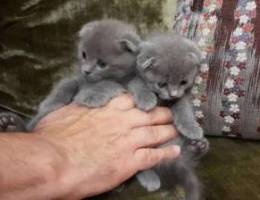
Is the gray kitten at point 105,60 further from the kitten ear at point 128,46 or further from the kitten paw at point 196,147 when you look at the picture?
the kitten paw at point 196,147

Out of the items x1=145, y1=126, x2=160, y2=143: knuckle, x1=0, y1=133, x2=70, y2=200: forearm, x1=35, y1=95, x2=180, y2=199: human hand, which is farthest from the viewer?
x1=145, y1=126, x2=160, y2=143: knuckle

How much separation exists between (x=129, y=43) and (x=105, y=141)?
0.22m

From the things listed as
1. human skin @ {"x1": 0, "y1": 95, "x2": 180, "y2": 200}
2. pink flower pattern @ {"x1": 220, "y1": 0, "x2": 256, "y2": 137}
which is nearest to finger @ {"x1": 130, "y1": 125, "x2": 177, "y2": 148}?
human skin @ {"x1": 0, "y1": 95, "x2": 180, "y2": 200}

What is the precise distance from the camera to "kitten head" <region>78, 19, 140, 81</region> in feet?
3.89

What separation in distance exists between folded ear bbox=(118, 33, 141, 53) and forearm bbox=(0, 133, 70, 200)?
27 centimetres

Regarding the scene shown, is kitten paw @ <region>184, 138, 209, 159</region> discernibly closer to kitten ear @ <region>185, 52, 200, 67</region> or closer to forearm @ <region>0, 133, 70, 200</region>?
kitten ear @ <region>185, 52, 200, 67</region>

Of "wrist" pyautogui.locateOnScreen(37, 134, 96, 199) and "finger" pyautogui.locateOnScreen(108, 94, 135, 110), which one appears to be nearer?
"wrist" pyautogui.locateOnScreen(37, 134, 96, 199)

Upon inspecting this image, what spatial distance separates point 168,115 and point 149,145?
80 mm

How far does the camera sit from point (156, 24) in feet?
4.80

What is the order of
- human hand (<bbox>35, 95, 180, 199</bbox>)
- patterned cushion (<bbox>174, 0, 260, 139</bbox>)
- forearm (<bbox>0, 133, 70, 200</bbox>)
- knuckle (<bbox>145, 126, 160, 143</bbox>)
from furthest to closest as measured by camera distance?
patterned cushion (<bbox>174, 0, 260, 139</bbox>) < knuckle (<bbox>145, 126, 160, 143</bbox>) < human hand (<bbox>35, 95, 180, 199</bbox>) < forearm (<bbox>0, 133, 70, 200</bbox>)

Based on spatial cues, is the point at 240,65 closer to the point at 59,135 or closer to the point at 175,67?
the point at 175,67

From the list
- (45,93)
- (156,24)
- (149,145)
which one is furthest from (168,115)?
(45,93)

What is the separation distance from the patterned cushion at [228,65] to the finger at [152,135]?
187 millimetres

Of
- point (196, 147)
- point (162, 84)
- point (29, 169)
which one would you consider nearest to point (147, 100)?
point (162, 84)
